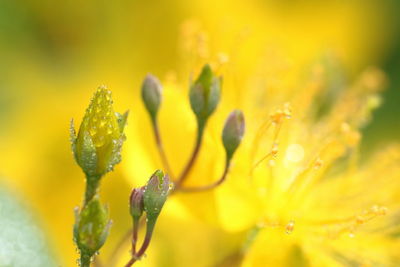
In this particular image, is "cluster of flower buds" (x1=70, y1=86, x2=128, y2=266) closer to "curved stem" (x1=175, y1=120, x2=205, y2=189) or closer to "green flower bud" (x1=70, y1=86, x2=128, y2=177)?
"green flower bud" (x1=70, y1=86, x2=128, y2=177)

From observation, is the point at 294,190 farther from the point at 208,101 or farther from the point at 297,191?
the point at 208,101

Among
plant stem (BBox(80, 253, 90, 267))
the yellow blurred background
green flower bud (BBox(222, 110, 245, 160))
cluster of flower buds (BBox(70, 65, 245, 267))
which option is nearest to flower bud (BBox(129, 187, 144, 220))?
cluster of flower buds (BBox(70, 65, 245, 267))

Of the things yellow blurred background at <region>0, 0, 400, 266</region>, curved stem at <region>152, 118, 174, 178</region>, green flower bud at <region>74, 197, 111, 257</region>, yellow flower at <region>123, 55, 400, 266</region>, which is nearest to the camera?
green flower bud at <region>74, 197, 111, 257</region>

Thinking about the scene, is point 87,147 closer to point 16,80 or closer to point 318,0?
point 16,80

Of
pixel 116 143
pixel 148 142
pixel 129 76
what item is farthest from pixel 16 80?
pixel 116 143

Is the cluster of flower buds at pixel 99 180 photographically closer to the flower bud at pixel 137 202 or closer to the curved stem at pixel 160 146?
the flower bud at pixel 137 202
